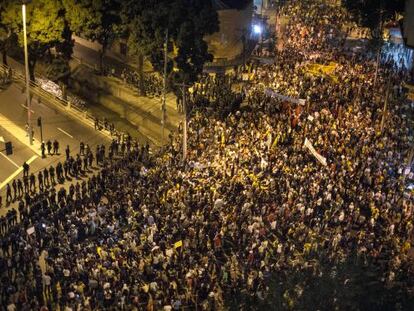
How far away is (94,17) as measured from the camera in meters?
39.8

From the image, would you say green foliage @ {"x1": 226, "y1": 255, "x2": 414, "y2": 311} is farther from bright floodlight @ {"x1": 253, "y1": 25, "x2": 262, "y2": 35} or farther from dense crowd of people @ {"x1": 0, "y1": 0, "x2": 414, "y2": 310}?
bright floodlight @ {"x1": 253, "y1": 25, "x2": 262, "y2": 35}

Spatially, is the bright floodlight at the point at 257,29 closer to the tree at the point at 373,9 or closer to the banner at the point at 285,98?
the tree at the point at 373,9

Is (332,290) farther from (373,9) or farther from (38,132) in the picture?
(373,9)

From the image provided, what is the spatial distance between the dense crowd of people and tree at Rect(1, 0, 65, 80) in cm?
1127

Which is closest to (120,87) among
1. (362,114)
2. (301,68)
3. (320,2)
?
(301,68)

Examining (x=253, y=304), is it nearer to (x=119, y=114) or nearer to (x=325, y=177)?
(x=325, y=177)

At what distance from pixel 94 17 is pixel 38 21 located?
3840mm

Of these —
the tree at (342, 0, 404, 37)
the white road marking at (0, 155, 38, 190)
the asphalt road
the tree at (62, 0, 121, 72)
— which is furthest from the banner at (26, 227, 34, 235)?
the tree at (342, 0, 404, 37)

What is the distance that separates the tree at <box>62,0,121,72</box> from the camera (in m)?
39.2

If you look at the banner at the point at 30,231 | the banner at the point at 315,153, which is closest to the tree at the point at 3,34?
the banner at the point at 30,231

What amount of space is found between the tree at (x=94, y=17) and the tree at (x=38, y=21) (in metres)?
0.81

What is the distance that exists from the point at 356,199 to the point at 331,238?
3.52 m

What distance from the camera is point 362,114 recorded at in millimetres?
34594

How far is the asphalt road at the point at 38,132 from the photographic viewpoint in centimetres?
3303
